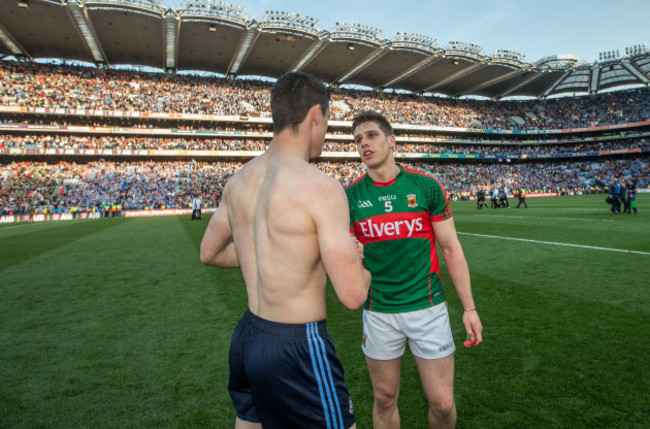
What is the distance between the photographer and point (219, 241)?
2.11 metres

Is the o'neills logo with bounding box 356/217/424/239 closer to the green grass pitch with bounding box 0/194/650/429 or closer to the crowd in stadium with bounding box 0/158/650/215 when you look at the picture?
the green grass pitch with bounding box 0/194/650/429

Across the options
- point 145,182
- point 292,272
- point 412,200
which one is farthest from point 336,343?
point 145,182

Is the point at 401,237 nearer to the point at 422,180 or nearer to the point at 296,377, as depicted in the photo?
the point at 422,180

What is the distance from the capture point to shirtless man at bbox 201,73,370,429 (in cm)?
158

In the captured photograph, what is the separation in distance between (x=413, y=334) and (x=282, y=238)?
52.0 inches

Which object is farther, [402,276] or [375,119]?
[375,119]

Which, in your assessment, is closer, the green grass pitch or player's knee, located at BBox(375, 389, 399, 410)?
player's knee, located at BBox(375, 389, 399, 410)

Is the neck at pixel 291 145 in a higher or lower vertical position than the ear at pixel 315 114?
lower

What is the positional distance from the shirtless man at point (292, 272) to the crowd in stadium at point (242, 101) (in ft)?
154

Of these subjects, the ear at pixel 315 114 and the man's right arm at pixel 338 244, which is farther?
the ear at pixel 315 114

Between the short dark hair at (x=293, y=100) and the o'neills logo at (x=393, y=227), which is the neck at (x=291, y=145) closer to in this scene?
the short dark hair at (x=293, y=100)

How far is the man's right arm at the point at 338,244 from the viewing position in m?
1.54

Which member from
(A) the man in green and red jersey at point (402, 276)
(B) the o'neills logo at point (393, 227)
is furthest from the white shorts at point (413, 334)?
(B) the o'neills logo at point (393, 227)

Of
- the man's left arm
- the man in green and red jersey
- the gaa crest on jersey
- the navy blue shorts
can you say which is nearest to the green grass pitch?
the man in green and red jersey
